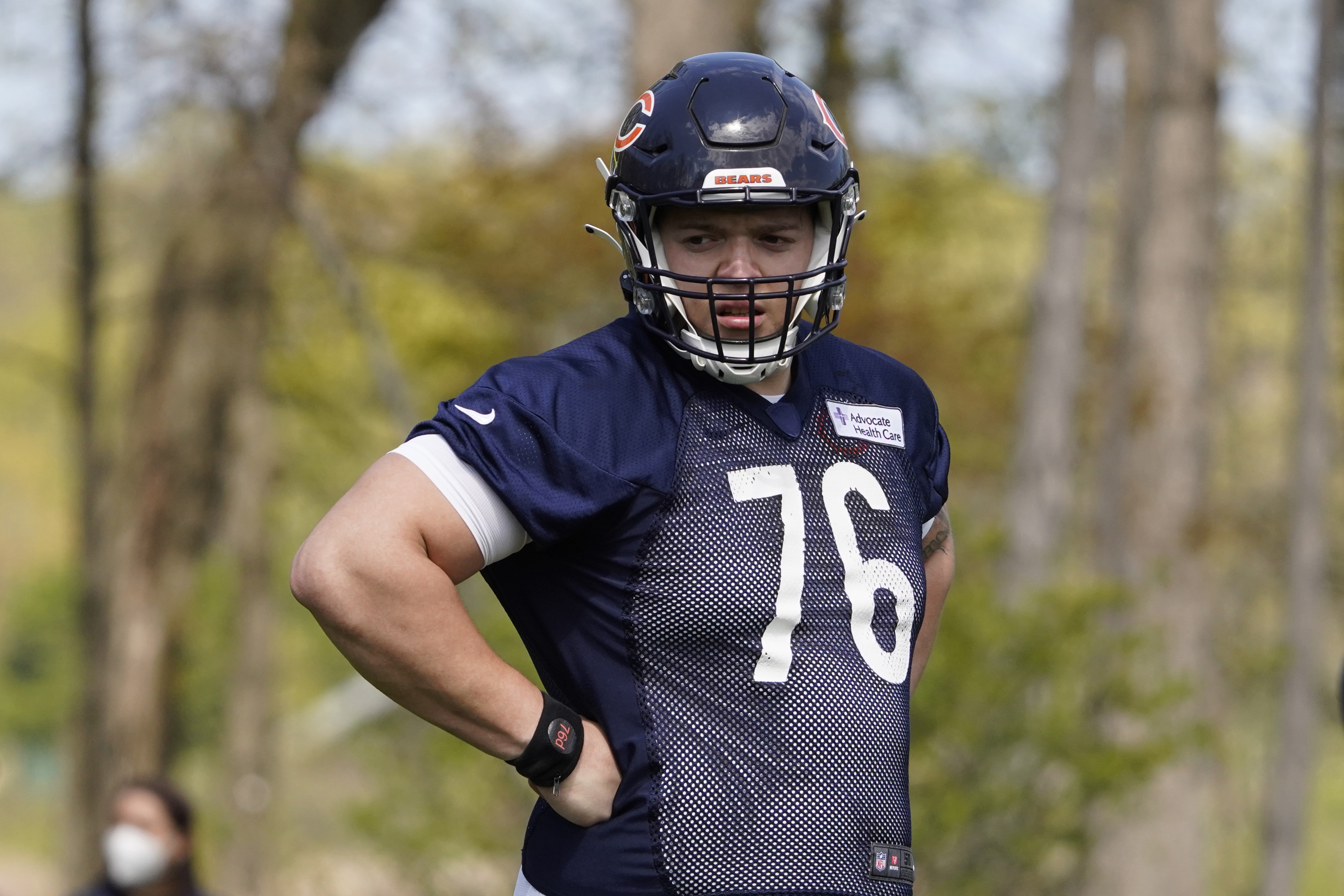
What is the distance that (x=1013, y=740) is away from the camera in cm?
884

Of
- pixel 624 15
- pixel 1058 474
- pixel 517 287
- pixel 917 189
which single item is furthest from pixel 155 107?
pixel 917 189

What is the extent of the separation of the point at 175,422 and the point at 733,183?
10149mm

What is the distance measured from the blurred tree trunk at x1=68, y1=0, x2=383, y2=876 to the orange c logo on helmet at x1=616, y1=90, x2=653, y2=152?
948 centimetres

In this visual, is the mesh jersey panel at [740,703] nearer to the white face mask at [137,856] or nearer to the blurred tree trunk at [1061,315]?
the white face mask at [137,856]

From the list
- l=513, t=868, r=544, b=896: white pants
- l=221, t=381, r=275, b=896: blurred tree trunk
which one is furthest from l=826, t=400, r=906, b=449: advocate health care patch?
l=221, t=381, r=275, b=896: blurred tree trunk

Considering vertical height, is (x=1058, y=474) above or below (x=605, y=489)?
below

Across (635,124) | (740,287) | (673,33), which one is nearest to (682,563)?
(740,287)

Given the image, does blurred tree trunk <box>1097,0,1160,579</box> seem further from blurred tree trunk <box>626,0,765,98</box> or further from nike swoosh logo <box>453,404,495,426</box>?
nike swoosh logo <box>453,404,495,426</box>

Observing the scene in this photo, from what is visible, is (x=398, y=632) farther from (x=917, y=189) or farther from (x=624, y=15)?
(x=917, y=189)

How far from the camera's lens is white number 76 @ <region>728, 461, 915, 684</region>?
8.05ft

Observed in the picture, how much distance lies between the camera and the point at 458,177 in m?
15.9

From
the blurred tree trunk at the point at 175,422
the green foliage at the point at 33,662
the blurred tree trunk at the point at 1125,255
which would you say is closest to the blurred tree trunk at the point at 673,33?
the blurred tree trunk at the point at 175,422

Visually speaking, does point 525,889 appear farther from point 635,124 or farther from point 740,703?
point 635,124

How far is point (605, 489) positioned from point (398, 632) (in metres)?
0.36
